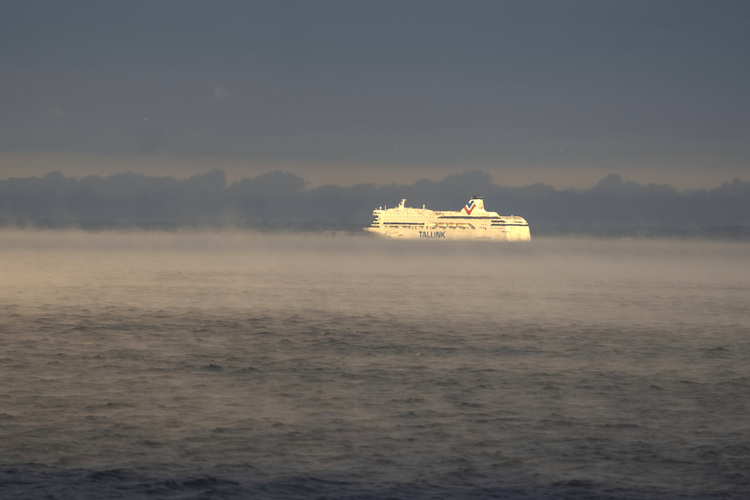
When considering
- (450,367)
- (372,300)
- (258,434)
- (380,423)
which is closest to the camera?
(258,434)

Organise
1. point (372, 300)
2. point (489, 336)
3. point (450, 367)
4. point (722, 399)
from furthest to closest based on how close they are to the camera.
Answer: point (372, 300) → point (489, 336) → point (450, 367) → point (722, 399)

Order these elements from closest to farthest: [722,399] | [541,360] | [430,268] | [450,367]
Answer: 1. [722,399]
2. [450,367]
3. [541,360]
4. [430,268]

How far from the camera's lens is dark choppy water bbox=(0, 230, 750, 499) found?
588 inches

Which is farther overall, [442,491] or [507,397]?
[507,397]

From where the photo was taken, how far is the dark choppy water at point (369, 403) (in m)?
14.9

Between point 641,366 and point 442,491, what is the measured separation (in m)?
15.3

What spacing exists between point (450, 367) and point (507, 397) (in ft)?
16.0

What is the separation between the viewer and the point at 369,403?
828 inches

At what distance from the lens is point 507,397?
21.9 metres

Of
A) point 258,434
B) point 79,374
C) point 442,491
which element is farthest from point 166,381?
point 442,491

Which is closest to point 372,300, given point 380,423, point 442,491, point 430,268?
point 380,423

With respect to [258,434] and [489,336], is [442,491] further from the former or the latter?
[489,336]

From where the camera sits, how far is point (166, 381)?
77.3ft

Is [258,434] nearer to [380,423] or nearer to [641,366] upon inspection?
[380,423]
